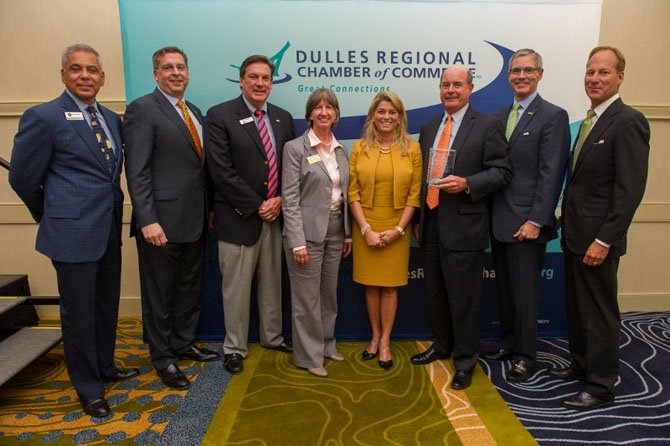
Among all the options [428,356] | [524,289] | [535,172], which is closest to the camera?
[535,172]

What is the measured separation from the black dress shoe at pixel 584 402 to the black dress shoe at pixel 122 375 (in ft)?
8.68

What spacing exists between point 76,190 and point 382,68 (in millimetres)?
2179

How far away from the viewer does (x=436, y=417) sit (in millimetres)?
2402

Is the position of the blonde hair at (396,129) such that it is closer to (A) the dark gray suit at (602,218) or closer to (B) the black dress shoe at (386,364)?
(A) the dark gray suit at (602,218)

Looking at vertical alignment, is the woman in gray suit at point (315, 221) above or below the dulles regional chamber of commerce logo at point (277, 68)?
below

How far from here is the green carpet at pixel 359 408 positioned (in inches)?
87.8

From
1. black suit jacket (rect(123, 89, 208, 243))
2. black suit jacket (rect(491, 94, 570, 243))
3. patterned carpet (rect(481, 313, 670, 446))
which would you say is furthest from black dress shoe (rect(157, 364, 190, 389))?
black suit jacket (rect(491, 94, 570, 243))

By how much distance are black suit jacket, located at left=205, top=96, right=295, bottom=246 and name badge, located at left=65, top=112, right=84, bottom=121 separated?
2.29 ft

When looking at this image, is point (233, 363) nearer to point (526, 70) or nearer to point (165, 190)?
point (165, 190)

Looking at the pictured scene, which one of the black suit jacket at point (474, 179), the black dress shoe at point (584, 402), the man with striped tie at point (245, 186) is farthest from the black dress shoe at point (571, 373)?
the man with striped tie at point (245, 186)

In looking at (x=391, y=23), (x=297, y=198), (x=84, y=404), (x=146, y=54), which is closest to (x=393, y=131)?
(x=297, y=198)

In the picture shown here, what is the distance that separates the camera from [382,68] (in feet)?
10.7

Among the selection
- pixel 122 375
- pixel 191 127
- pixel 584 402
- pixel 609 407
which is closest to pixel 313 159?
pixel 191 127

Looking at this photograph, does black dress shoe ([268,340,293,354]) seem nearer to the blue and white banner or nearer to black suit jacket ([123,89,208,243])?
black suit jacket ([123,89,208,243])
